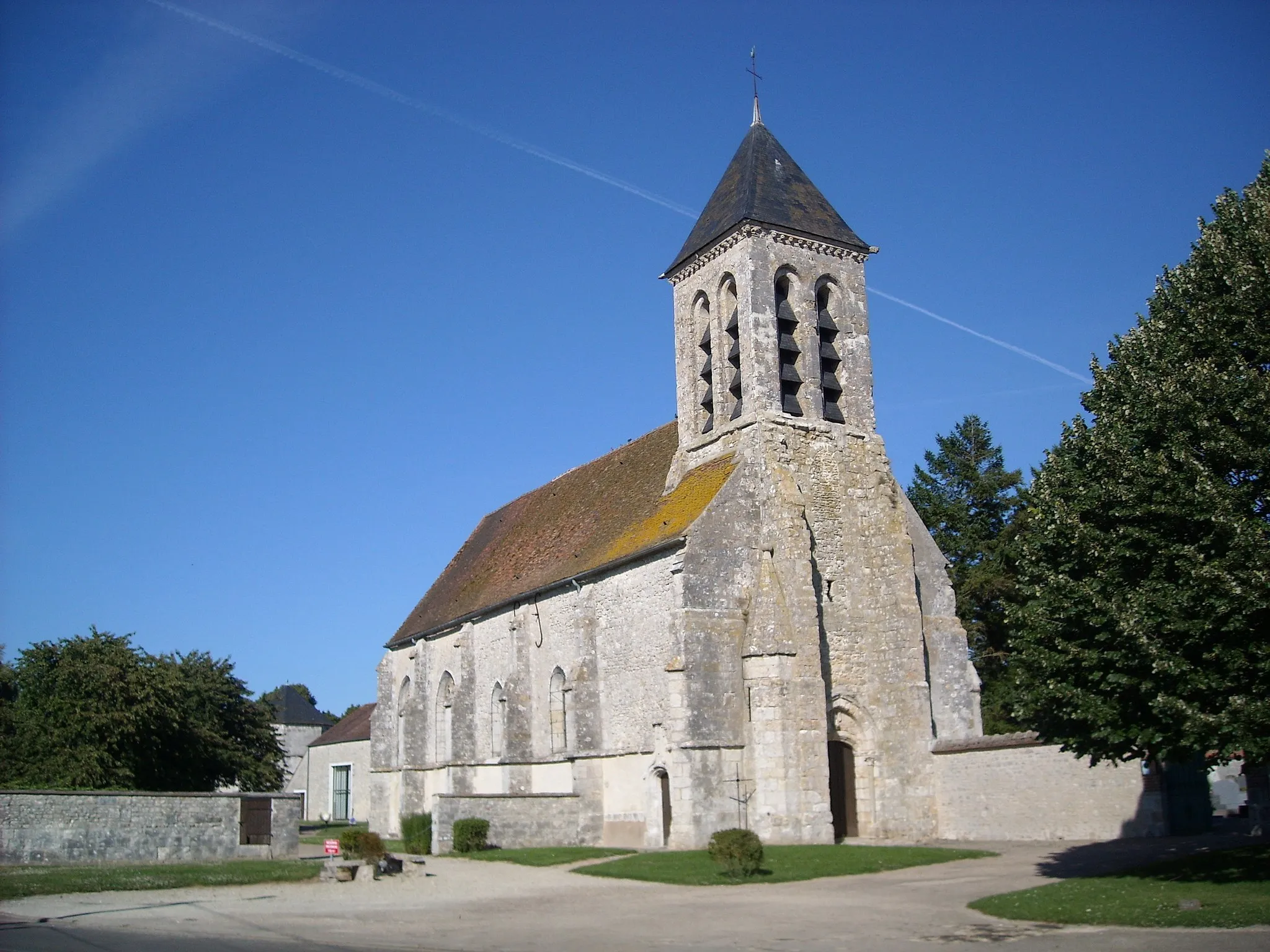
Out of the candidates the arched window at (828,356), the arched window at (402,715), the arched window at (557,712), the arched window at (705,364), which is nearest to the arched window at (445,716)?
the arched window at (402,715)

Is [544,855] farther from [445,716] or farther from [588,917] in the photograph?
[445,716]

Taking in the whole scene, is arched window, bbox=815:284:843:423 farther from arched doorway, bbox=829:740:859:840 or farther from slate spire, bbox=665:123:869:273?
arched doorway, bbox=829:740:859:840

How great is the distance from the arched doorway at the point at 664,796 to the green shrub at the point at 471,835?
4112 mm

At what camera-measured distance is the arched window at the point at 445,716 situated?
111 feet

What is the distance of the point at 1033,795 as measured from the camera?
22344mm

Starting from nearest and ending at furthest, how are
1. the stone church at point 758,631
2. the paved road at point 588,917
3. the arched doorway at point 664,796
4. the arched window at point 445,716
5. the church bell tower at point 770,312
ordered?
1. the paved road at point 588,917
2. the stone church at point 758,631
3. the arched doorway at point 664,796
4. the church bell tower at point 770,312
5. the arched window at point 445,716

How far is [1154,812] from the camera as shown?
67.1ft

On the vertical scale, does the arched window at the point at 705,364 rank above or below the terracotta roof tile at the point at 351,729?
above

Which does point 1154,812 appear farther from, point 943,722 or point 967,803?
point 943,722

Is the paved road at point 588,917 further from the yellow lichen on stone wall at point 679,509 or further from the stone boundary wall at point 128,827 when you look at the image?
the yellow lichen on stone wall at point 679,509

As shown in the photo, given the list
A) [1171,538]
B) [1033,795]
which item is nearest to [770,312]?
[1033,795]

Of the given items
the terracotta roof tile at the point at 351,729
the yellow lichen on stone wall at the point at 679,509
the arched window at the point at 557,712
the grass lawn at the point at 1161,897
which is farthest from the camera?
the terracotta roof tile at the point at 351,729

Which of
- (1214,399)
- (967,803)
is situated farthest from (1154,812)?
(1214,399)

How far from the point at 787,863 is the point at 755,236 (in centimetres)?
1459
